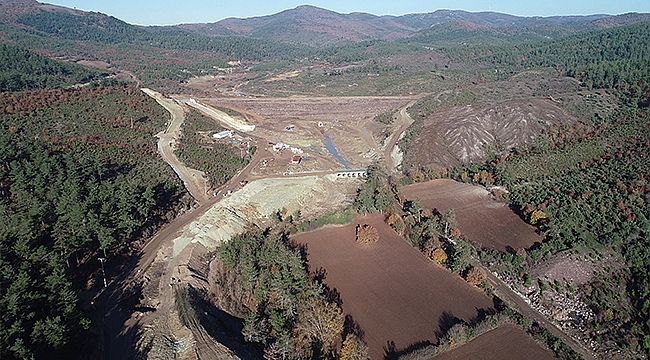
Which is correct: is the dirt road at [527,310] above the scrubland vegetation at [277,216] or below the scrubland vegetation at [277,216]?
below

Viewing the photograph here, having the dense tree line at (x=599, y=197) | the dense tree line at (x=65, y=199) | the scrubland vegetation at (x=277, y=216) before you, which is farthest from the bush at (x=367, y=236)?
the dense tree line at (x=65, y=199)

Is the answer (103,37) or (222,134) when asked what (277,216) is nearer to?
(222,134)

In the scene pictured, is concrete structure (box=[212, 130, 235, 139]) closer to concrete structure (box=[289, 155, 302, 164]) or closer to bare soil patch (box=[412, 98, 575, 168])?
concrete structure (box=[289, 155, 302, 164])

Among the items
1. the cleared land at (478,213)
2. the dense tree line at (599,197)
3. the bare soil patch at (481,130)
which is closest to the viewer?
the dense tree line at (599,197)

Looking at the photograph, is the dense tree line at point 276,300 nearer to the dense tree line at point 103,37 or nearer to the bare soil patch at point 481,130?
the bare soil patch at point 481,130

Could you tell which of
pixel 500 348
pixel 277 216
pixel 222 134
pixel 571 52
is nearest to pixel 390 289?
pixel 500 348

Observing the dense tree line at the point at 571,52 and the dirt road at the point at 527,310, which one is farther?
the dense tree line at the point at 571,52

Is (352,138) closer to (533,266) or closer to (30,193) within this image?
(533,266)
